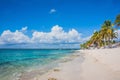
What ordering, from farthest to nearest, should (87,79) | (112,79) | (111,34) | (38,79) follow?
(111,34) → (38,79) → (87,79) → (112,79)

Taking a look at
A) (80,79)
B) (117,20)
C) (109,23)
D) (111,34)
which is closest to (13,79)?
(80,79)

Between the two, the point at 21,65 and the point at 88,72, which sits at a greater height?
the point at 88,72

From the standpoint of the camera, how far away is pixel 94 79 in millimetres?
9352

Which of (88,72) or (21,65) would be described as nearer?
(88,72)

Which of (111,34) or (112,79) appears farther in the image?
(111,34)

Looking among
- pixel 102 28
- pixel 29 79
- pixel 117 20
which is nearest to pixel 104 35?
pixel 102 28

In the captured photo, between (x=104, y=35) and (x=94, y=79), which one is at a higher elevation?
(x=104, y=35)

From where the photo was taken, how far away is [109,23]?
6456 centimetres

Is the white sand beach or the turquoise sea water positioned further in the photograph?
the turquoise sea water

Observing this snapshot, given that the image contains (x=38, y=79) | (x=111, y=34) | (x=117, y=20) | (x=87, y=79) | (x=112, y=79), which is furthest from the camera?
(x=111, y=34)

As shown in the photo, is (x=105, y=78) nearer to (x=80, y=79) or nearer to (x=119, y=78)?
(x=119, y=78)

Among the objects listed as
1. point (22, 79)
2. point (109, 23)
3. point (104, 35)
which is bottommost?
point (22, 79)

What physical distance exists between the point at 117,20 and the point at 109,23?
1515 centimetres

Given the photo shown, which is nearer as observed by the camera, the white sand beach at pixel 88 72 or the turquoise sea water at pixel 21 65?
the white sand beach at pixel 88 72
